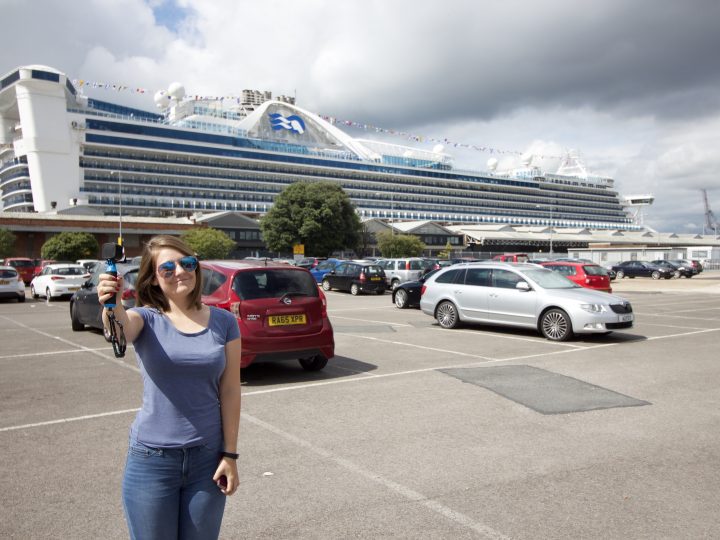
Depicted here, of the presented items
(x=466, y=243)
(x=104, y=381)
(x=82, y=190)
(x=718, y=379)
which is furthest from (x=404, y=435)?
(x=466, y=243)

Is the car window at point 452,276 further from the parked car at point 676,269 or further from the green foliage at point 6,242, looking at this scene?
the green foliage at point 6,242

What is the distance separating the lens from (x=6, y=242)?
57156 millimetres

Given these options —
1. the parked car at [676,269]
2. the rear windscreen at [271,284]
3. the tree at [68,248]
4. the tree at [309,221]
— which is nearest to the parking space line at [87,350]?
the rear windscreen at [271,284]

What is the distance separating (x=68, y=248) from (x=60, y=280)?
39488mm

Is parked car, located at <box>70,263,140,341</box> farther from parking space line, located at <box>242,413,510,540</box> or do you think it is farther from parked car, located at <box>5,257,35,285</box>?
parked car, located at <box>5,257,35,285</box>

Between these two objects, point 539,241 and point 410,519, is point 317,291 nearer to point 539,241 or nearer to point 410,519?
point 410,519

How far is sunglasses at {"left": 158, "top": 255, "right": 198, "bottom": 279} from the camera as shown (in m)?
2.44

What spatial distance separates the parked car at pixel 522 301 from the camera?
10781 millimetres

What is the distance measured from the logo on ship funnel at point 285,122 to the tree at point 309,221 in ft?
178

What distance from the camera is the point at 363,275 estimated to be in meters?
25.4

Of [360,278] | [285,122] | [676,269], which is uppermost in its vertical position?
[285,122]

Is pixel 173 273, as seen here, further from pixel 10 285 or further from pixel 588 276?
pixel 10 285

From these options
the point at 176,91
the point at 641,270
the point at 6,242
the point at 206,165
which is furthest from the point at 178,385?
the point at 176,91

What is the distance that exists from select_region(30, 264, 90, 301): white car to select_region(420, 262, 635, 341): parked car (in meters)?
14.6
